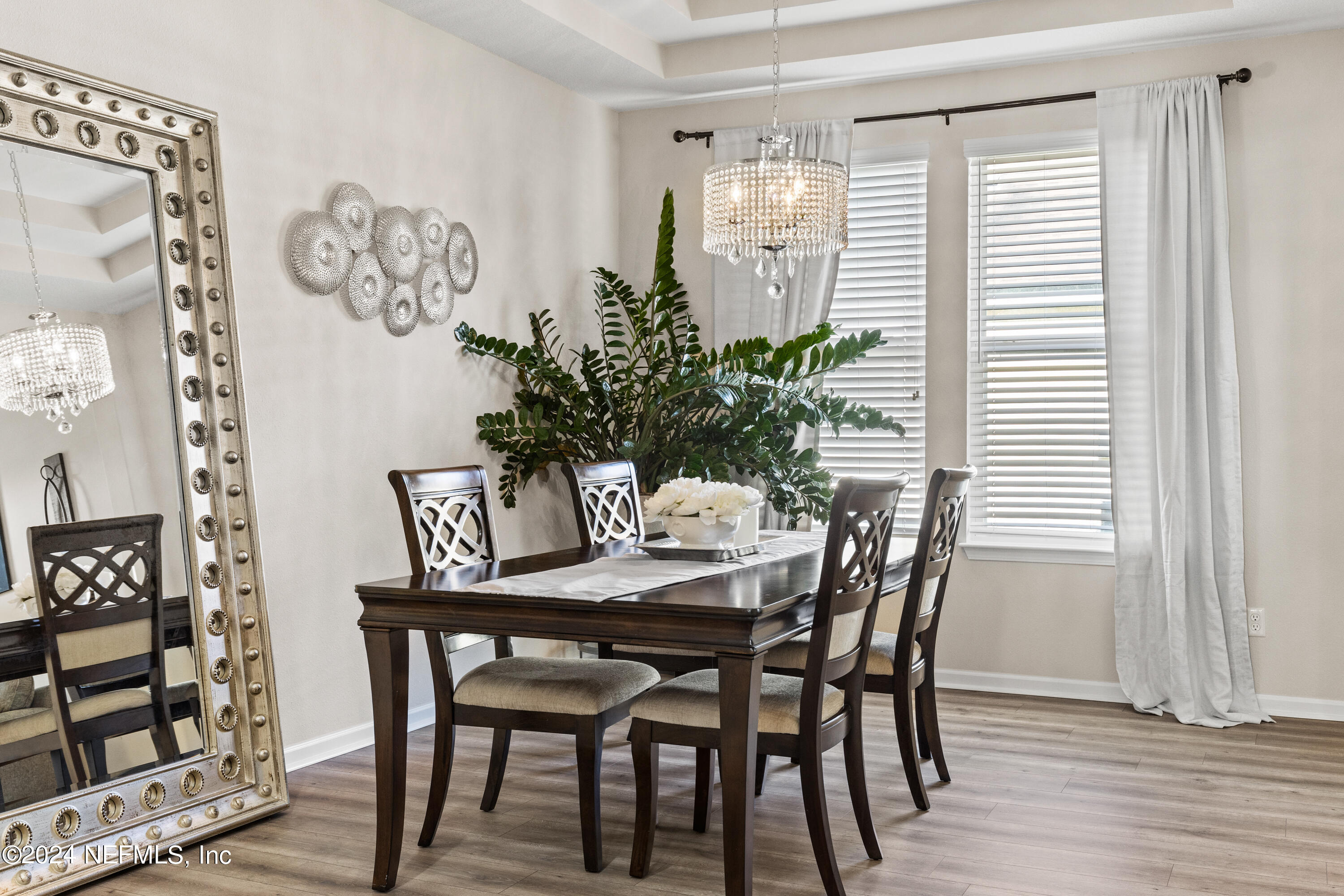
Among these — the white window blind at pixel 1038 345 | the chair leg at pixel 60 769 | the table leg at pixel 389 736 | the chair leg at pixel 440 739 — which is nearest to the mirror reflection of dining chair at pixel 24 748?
the chair leg at pixel 60 769

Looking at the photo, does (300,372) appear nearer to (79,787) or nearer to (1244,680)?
(79,787)

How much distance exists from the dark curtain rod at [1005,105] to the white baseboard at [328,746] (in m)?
3.28

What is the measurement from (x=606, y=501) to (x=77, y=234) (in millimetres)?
1838

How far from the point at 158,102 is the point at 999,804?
3.18 metres

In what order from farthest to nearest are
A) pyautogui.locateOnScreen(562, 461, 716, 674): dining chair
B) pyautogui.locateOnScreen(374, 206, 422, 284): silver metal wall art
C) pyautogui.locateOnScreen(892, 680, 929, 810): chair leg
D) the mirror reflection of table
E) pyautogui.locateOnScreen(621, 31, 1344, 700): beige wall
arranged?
pyautogui.locateOnScreen(621, 31, 1344, 700): beige wall, pyautogui.locateOnScreen(374, 206, 422, 284): silver metal wall art, pyautogui.locateOnScreen(562, 461, 716, 674): dining chair, pyautogui.locateOnScreen(892, 680, 929, 810): chair leg, the mirror reflection of table

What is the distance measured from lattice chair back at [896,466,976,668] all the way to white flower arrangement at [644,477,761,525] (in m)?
0.49

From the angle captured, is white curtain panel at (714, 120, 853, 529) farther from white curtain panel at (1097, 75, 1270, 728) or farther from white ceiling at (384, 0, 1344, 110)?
white curtain panel at (1097, 75, 1270, 728)

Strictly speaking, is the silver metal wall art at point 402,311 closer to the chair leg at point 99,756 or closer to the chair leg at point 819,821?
the chair leg at point 99,756

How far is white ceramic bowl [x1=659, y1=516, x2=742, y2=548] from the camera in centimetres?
301

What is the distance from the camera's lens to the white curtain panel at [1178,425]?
4.21 m

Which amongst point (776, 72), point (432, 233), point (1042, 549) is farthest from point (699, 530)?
point (776, 72)

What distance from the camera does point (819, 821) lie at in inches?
97.1

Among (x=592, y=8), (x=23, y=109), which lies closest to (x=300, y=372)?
(x=23, y=109)

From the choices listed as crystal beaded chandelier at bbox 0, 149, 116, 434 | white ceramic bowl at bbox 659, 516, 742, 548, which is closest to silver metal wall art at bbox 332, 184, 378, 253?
crystal beaded chandelier at bbox 0, 149, 116, 434
